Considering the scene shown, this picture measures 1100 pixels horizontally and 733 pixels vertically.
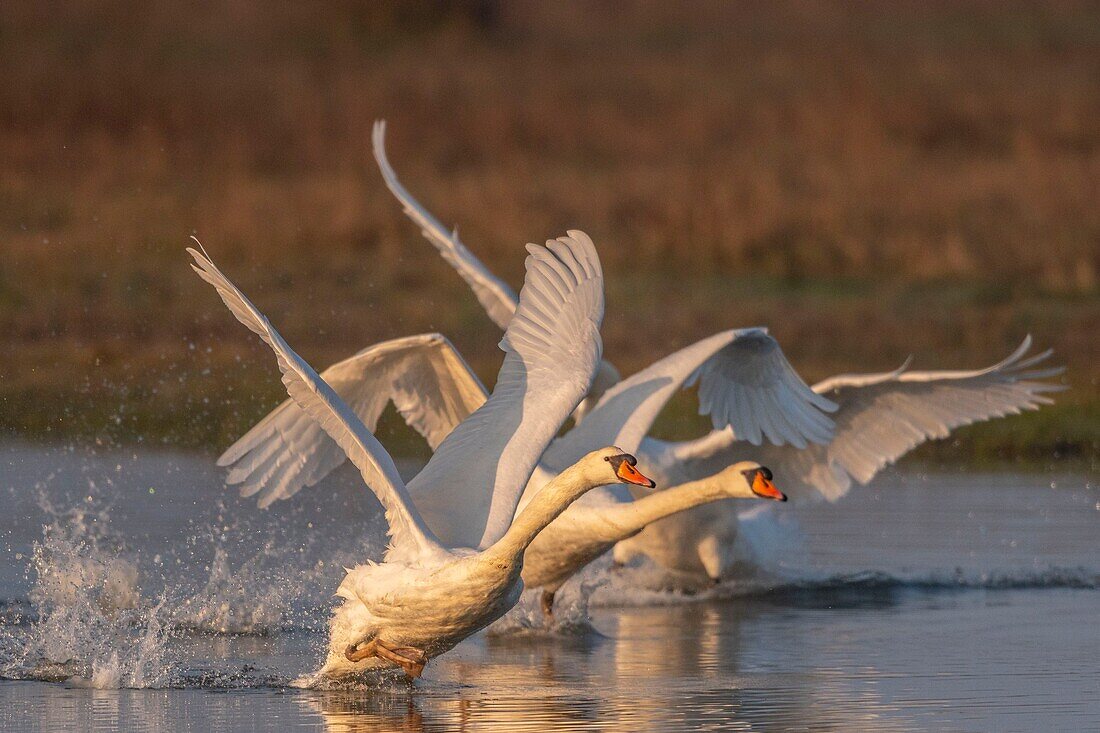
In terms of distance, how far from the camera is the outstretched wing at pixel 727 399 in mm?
10102

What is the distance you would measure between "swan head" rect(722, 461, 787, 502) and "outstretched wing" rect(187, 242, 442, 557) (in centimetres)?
109

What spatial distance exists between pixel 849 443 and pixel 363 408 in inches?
102

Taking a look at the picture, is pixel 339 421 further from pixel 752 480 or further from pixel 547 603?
pixel 547 603

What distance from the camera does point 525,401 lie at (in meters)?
8.80

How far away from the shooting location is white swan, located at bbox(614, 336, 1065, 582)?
11.3 m

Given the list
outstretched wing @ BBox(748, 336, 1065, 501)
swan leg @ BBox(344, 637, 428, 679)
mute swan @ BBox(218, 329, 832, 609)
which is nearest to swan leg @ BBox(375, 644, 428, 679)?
swan leg @ BBox(344, 637, 428, 679)

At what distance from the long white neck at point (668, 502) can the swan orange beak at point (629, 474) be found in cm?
30

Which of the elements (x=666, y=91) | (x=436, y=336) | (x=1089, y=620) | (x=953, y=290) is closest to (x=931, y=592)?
(x=1089, y=620)

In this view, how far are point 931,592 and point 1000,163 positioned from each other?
1502 centimetres

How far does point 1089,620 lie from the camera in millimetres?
10141

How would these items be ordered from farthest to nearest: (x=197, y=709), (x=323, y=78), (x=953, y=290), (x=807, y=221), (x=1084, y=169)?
(x=323, y=78)
(x=1084, y=169)
(x=807, y=221)
(x=953, y=290)
(x=197, y=709)

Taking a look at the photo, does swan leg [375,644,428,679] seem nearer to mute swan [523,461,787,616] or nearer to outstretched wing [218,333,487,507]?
mute swan [523,461,787,616]

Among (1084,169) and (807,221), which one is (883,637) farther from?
(1084,169)

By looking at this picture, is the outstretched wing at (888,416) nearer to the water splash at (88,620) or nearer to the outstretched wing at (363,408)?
the outstretched wing at (363,408)
